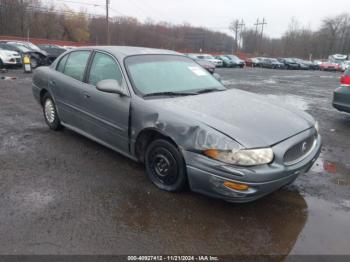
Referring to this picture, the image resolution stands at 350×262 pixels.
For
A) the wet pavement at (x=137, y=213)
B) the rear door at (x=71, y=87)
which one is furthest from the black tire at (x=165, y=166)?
the rear door at (x=71, y=87)

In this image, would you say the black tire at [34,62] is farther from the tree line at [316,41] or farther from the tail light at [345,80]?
the tree line at [316,41]

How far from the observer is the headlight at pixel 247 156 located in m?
2.81

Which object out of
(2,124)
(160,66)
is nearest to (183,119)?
(160,66)

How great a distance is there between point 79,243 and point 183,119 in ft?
4.91

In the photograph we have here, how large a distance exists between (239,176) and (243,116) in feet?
2.51

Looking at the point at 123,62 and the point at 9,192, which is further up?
the point at 123,62

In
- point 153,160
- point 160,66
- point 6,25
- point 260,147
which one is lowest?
point 153,160

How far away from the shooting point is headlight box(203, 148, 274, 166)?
2812 millimetres

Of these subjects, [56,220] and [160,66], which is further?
[160,66]

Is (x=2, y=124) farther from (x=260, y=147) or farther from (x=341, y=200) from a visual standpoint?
(x=341, y=200)

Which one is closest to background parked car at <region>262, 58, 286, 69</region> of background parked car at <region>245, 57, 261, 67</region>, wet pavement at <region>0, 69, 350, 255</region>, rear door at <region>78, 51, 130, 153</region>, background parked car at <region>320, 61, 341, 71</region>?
background parked car at <region>245, 57, 261, 67</region>

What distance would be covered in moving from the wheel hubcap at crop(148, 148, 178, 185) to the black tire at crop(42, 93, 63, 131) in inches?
Answer: 99.8

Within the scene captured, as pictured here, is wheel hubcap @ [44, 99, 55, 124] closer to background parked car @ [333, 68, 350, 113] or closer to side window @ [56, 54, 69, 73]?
side window @ [56, 54, 69, 73]

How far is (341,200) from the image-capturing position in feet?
11.5
